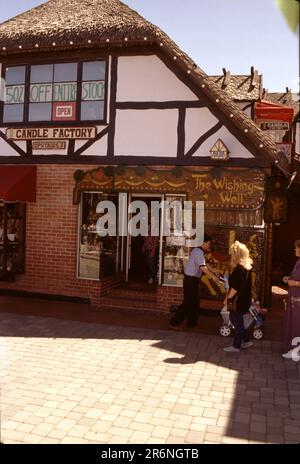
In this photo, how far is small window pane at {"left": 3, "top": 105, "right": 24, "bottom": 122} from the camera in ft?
36.5

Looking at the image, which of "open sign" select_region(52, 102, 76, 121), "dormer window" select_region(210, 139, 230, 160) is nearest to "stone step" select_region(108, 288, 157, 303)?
"dormer window" select_region(210, 139, 230, 160)

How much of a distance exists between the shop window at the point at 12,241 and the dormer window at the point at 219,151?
15.9 ft

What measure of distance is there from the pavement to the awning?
2.98m

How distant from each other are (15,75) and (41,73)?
74cm

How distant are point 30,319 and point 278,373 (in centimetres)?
494

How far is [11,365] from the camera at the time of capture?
670cm

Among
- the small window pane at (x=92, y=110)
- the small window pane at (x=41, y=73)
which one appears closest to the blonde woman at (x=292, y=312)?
the small window pane at (x=92, y=110)

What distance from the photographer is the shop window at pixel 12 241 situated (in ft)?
36.2

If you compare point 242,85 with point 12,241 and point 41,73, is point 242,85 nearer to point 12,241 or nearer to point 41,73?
point 41,73

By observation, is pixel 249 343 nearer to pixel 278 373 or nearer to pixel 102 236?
pixel 278 373

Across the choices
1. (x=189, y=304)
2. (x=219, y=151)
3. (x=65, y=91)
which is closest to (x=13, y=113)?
(x=65, y=91)

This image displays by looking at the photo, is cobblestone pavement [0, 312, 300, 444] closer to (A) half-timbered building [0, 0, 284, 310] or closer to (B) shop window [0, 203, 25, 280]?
(A) half-timbered building [0, 0, 284, 310]

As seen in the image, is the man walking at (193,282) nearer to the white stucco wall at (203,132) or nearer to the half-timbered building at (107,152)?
the half-timbered building at (107,152)
